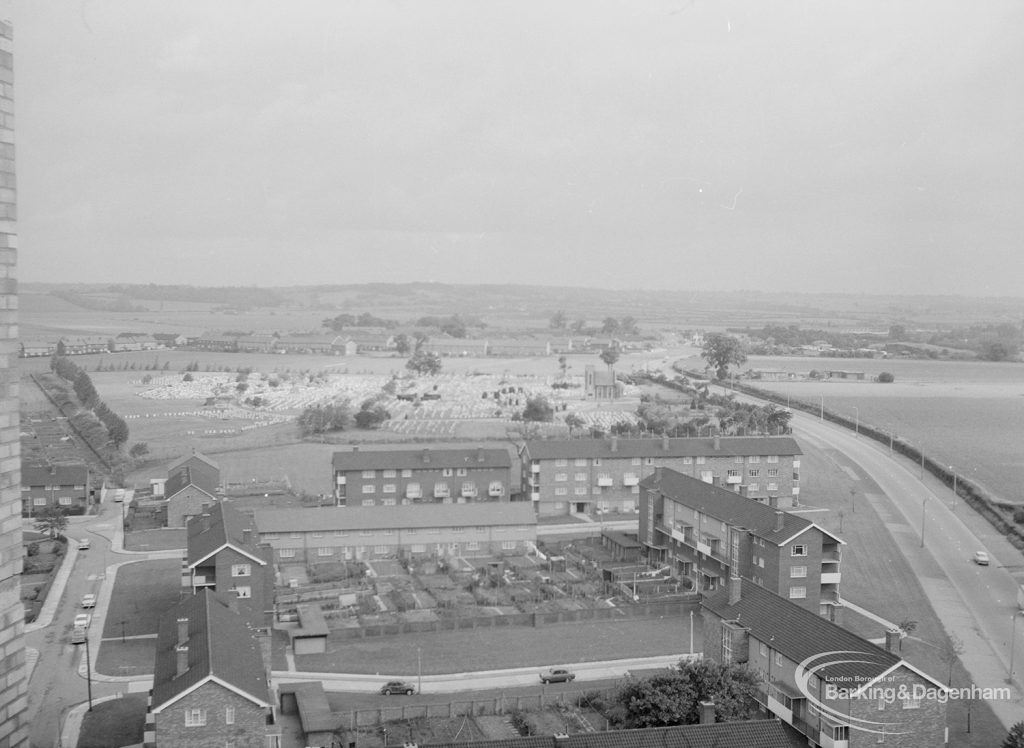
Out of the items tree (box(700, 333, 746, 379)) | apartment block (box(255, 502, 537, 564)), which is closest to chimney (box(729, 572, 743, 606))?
apartment block (box(255, 502, 537, 564))

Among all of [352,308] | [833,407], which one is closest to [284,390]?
[833,407]

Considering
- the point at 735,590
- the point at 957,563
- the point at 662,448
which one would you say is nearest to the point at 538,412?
the point at 662,448

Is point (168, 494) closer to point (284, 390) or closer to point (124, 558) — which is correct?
point (124, 558)

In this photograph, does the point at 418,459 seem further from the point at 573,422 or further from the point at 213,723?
the point at 213,723

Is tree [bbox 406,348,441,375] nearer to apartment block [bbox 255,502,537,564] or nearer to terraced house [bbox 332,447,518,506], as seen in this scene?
terraced house [bbox 332,447,518,506]

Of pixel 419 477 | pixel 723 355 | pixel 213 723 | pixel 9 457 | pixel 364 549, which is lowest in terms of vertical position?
pixel 364 549

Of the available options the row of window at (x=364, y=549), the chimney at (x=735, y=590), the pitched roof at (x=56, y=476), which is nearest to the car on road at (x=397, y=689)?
the chimney at (x=735, y=590)
